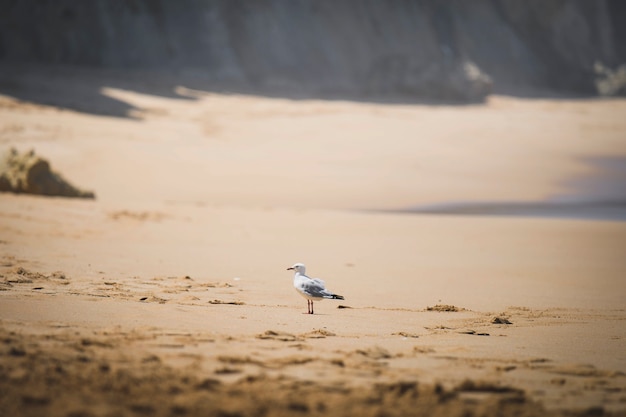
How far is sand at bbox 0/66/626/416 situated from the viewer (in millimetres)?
3309

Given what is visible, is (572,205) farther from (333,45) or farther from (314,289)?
(333,45)

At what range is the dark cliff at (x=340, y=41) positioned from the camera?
2423 centimetres

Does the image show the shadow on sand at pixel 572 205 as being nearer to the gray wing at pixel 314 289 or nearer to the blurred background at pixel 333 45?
the gray wing at pixel 314 289

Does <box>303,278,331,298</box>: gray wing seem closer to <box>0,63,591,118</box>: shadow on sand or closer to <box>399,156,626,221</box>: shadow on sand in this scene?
<box>399,156,626,221</box>: shadow on sand

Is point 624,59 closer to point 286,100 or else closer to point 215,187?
point 286,100

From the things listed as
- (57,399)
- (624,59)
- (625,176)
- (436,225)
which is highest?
(624,59)

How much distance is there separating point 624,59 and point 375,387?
3563 centimetres

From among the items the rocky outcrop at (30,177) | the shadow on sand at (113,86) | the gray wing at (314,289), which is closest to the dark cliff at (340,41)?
the shadow on sand at (113,86)

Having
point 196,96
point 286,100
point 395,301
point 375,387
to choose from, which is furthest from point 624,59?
point 375,387

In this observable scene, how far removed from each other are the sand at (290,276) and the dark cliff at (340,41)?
781 centimetres

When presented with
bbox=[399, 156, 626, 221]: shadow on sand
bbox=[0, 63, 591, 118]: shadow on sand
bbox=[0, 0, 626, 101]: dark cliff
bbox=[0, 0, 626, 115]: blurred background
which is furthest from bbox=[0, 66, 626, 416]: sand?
bbox=[0, 0, 626, 101]: dark cliff

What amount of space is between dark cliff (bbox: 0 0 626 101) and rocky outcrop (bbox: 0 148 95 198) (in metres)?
13.7

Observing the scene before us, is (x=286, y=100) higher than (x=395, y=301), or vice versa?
(x=286, y=100)

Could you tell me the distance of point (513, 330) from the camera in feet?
16.0
